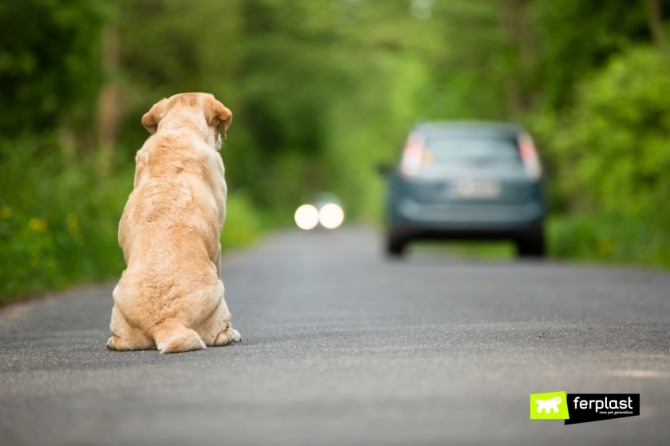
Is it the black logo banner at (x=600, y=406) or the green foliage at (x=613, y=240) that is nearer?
the black logo banner at (x=600, y=406)

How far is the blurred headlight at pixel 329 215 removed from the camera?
61.7 meters

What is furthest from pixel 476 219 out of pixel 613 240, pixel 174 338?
pixel 174 338

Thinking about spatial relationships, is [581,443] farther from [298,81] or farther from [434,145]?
[298,81]

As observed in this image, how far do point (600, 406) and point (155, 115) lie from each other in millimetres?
4154

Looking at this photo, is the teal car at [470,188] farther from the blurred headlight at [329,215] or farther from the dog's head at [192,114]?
the blurred headlight at [329,215]

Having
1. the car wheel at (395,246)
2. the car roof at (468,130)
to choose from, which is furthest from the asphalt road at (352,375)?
the car wheel at (395,246)

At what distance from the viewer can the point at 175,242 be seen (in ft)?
23.4

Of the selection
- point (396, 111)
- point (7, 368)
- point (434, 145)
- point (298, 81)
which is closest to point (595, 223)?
point (434, 145)

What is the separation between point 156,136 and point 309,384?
279 cm

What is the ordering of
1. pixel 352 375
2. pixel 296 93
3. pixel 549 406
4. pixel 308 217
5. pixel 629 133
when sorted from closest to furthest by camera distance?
pixel 549 406 → pixel 352 375 → pixel 629 133 → pixel 296 93 → pixel 308 217

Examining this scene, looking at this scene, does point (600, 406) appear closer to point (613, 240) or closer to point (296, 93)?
point (613, 240)

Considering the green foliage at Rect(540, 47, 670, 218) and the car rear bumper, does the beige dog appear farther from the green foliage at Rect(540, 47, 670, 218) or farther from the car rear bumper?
the green foliage at Rect(540, 47, 670, 218)

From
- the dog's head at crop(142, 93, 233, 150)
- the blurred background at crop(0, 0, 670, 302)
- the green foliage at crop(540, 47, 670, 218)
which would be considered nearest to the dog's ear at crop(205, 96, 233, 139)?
the dog's head at crop(142, 93, 233, 150)

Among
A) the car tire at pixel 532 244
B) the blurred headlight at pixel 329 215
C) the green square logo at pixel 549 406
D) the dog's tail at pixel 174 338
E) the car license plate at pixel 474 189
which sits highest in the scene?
the green square logo at pixel 549 406
